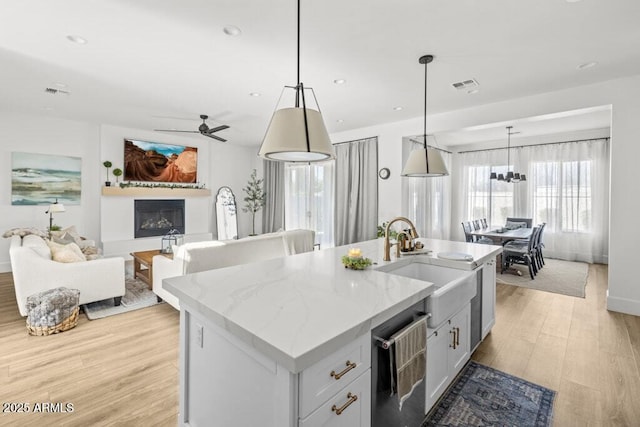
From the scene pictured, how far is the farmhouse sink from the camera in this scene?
169cm

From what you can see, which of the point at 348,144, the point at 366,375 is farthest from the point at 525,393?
the point at 348,144

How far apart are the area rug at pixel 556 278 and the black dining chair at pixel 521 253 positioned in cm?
13

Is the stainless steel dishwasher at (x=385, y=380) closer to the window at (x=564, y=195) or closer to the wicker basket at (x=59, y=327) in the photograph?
the wicker basket at (x=59, y=327)

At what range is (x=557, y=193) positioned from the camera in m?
6.70

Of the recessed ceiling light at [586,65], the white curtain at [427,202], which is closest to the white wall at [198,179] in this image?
the white curtain at [427,202]

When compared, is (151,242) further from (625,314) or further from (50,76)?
(625,314)

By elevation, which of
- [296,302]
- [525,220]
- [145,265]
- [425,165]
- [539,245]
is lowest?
[145,265]

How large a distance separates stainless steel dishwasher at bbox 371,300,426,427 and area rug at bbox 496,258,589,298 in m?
3.97

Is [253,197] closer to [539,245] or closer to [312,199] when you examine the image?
[312,199]

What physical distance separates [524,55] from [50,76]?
5.17m

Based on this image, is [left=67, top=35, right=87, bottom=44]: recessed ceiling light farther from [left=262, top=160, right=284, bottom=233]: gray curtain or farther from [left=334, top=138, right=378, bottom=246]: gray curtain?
[left=262, top=160, right=284, bottom=233]: gray curtain

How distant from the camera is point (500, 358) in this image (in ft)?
8.32

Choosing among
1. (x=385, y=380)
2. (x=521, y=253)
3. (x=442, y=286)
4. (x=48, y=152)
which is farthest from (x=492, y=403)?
(x=48, y=152)

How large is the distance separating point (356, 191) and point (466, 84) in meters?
2.83
